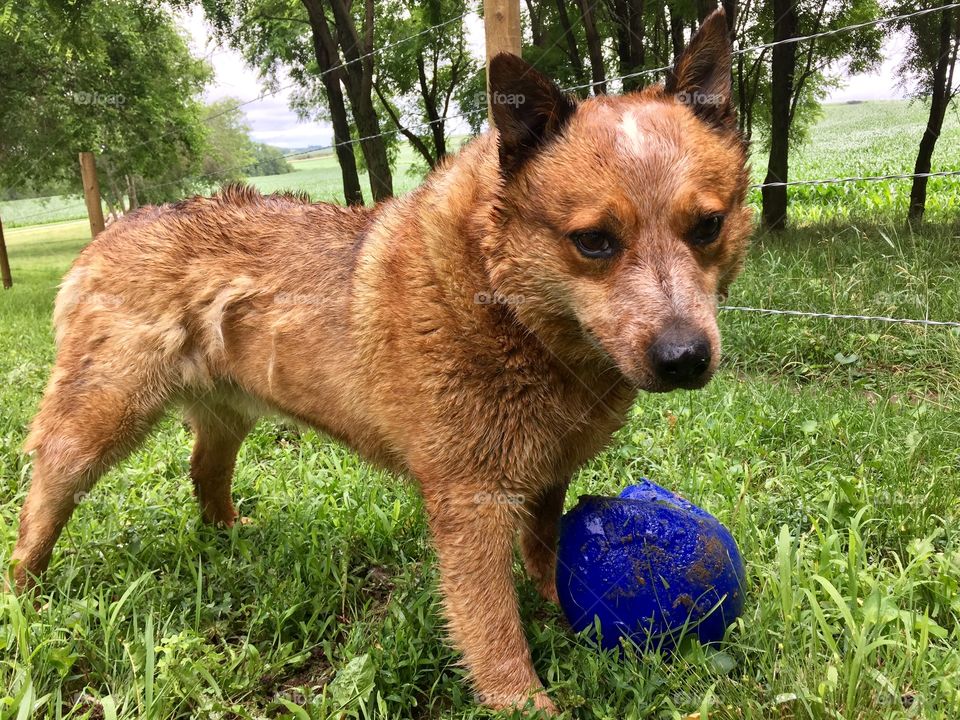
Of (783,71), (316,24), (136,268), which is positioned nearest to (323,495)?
(136,268)

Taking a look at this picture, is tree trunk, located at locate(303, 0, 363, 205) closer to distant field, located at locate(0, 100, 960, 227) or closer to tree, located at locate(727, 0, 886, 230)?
distant field, located at locate(0, 100, 960, 227)

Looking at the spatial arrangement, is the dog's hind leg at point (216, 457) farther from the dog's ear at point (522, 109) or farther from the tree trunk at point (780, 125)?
the tree trunk at point (780, 125)

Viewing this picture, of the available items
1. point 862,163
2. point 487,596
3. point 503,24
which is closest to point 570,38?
point 862,163

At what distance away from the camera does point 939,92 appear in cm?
645

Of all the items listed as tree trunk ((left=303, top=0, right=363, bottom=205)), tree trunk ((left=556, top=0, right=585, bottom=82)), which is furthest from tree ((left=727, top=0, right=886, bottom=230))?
tree trunk ((left=303, top=0, right=363, bottom=205))

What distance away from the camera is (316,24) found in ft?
36.2

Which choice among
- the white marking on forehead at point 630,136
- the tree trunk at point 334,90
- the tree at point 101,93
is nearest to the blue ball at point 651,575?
the white marking on forehead at point 630,136

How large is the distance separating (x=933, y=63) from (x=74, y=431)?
25.4ft

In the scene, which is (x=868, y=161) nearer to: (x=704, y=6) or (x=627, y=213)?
(x=704, y=6)

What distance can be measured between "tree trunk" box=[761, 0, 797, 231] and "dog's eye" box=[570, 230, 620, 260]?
692 centimetres

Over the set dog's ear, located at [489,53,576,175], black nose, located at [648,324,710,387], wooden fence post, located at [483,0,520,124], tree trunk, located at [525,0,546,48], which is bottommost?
black nose, located at [648,324,710,387]

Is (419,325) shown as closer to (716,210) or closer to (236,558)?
(716,210)

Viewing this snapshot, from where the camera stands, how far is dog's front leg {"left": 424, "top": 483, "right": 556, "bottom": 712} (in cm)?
219

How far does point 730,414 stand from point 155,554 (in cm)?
323
